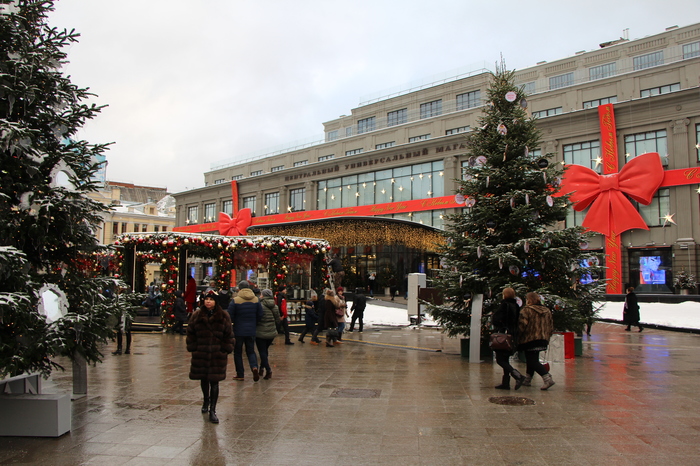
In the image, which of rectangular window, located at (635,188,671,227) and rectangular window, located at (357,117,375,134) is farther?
rectangular window, located at (357,117,375,134)

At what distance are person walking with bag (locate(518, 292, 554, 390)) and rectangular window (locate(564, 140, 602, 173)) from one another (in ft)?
97.2

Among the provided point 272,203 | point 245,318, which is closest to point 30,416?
point 245,318

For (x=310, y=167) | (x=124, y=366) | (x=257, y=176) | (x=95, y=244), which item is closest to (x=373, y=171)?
(x=310, y=167)

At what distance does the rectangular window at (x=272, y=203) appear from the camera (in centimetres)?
5506

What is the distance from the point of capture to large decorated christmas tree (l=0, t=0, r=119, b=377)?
229 inches

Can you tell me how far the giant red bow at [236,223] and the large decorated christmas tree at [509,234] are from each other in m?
28.5

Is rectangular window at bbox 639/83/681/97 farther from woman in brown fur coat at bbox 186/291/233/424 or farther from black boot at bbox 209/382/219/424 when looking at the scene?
black boot at bbox 209/382/219/424

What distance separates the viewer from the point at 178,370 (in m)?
10.7

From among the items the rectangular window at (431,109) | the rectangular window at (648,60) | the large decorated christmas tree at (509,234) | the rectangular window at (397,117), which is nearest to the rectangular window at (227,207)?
the rectangular window at (397,117)

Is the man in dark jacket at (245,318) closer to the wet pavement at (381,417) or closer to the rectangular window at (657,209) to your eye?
the wet pavement at (381,417)

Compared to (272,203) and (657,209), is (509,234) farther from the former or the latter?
(272,203)

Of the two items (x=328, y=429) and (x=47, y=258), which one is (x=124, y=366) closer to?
(x=47, y=258)

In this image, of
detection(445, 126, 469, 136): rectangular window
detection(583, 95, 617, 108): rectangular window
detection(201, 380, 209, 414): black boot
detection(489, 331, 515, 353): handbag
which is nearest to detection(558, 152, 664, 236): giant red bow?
detection(583, 95, 617, 108): rectangular window

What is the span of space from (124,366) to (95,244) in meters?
5.05
